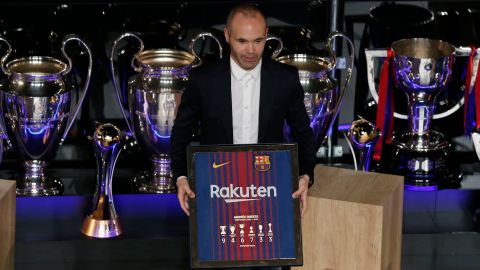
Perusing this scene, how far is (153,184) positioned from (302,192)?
57.6 inches

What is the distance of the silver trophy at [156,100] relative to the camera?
579 centimetres

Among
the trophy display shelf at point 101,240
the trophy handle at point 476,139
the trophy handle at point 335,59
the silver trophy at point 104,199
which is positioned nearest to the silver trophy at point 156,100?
the trophy display shelf at point 101,240

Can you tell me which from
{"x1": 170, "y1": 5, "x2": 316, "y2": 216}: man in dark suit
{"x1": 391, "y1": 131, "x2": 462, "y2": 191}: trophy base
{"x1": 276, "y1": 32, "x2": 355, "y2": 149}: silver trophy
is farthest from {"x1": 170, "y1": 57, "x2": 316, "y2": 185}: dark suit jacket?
{"x1": 391, "y1": 131, "x2": 462, "y2": 191}: trophy base

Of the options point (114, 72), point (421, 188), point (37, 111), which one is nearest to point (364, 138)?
point (421, 188)

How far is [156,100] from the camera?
5.79 metres

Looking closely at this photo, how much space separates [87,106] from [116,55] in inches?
9.4

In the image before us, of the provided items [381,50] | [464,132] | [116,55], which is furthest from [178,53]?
[464,132]

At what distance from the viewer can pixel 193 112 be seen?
181 inches

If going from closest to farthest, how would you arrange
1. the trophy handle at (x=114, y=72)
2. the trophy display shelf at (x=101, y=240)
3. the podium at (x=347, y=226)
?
the podium at (x=347, y=226) → the trophy display shelf at (x=101, y=240) → the trophy handle at (x=114, y=72)

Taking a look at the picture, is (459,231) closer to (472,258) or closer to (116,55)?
(472,258)

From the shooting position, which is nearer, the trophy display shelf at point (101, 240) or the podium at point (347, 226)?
the podium at point (347, 226)

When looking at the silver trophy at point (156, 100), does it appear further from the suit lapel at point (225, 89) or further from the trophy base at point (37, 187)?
the suit lapel at point (225, 89)

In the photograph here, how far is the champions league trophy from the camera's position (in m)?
5.88

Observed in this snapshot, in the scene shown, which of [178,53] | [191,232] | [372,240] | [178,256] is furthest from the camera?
[178,53]
